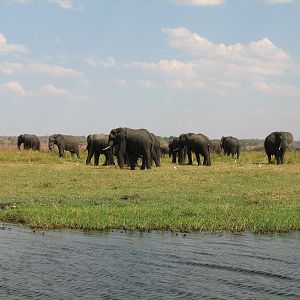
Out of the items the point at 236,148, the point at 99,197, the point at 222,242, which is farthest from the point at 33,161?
the point at 222,242

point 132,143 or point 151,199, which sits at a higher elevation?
point 132,143

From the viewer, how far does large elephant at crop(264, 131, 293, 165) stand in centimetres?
4256

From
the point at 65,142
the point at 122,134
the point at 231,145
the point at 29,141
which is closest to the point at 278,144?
the point at 122,134

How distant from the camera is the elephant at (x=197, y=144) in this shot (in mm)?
41281

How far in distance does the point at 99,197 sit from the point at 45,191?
2762mm

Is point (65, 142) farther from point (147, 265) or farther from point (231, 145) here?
point (147, 265)

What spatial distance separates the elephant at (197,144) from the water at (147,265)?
2596 centimetres

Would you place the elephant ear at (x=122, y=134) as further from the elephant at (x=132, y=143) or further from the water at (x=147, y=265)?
the water at (x=147, y=265)

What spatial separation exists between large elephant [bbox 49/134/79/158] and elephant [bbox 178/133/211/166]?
1382cm

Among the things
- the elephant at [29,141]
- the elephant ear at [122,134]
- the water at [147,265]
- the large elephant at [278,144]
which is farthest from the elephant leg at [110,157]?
the elephant at [29,141]

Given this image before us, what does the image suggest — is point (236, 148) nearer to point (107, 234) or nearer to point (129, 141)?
point (129, 141)

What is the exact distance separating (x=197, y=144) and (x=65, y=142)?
17.6 meters

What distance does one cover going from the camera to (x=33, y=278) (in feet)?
35.8

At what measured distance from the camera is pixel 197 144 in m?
41.7
